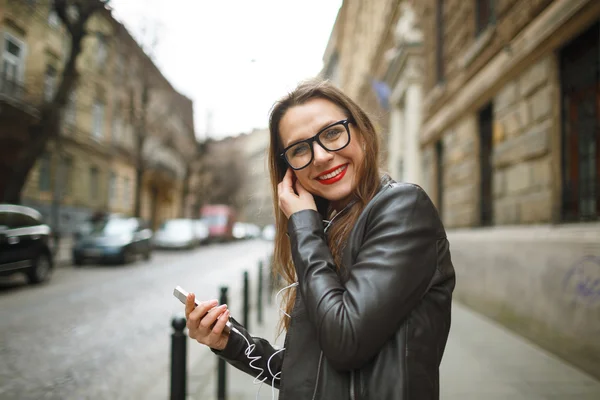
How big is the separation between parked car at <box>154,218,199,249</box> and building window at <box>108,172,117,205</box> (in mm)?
5555

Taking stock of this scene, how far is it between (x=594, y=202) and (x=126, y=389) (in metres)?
4.98

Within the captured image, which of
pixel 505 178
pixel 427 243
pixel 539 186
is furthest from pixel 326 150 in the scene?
pixel 505 178

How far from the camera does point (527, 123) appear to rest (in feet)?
20.7

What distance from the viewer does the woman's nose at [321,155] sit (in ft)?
4.45

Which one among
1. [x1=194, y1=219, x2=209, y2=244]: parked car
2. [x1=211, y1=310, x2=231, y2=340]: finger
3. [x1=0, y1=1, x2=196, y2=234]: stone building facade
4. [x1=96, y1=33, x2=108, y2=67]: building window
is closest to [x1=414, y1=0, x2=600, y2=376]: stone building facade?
[x1=211, y1=310, x2=231, y2=340]: finger

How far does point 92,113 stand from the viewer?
20859 millimetres

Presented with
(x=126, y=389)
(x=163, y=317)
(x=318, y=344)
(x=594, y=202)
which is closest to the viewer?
(x=318, y=344)

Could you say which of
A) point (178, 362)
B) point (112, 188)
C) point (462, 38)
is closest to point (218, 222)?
point (112, 188)

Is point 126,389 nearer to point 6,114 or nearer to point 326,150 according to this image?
point 326,150

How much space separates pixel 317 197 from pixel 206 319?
20.0 inches

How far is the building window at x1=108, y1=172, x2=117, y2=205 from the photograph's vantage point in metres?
29.1

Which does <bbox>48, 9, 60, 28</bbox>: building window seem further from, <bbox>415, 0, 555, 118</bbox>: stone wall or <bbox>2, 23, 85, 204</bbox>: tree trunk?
<bbox>415, 0, 555, 118</bbox>: stone wall

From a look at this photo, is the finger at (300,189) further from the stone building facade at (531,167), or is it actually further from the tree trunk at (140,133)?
the tree trunk at (140,133)

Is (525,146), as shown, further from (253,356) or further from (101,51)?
(101,51)
